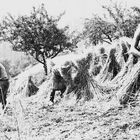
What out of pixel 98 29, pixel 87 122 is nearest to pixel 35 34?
pixel 98 29

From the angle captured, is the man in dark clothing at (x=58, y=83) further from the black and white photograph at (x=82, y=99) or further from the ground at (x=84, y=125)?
the ground at (x=84, y=125)

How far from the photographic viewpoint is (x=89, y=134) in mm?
2695

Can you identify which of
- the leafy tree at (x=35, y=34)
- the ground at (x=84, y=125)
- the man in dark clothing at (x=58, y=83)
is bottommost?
the ground at (x=84, y=125)

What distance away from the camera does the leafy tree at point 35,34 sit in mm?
15438

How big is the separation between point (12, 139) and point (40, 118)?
1.00 m

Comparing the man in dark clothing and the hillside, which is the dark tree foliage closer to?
the man in dark clothing

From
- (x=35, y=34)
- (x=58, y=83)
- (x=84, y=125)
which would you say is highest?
(x=35, y=34)

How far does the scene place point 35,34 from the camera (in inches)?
607

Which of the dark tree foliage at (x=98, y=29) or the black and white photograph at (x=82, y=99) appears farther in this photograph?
the dark tree foliage at (x=98, y=29)

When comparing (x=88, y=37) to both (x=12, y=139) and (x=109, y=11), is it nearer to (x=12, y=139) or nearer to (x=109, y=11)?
(x=109, y=11)

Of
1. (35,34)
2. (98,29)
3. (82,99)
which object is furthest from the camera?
(98,29)

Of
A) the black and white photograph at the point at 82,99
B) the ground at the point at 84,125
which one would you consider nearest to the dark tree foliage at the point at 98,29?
the black and white photograph at the point at 82,99

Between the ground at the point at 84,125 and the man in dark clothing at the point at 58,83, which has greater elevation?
the man in dark clothing at the point at 58,83

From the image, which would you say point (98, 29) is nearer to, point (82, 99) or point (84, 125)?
point (82, 99)
